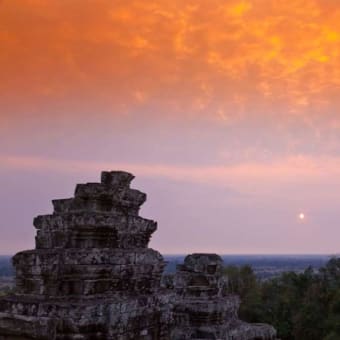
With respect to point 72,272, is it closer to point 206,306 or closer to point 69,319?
point 69,319

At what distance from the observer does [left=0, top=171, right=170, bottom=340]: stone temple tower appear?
6.23m

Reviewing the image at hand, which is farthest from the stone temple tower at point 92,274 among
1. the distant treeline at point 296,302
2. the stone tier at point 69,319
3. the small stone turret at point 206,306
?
the distant treeline at point 296,302

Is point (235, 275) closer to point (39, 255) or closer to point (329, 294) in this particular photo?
point (329, 294)

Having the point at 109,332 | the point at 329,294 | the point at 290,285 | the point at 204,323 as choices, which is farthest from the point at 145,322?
the point at 290,285

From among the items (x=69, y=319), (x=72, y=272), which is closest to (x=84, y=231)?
(x=72, y=272)

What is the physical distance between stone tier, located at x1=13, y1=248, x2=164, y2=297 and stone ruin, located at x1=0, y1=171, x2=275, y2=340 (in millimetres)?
12

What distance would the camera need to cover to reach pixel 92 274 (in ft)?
21.7

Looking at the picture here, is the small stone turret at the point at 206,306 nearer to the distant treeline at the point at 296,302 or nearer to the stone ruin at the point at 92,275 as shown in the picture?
the stone ruin at the point at 92,275

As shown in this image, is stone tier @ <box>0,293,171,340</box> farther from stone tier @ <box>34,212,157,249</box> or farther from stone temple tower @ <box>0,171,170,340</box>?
stone tier @ <box>34,212,157,249</box>

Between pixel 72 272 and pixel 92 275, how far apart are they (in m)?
0.26

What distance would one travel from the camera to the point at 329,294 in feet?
107

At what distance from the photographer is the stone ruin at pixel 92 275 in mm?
6230

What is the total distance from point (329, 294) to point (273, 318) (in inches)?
154

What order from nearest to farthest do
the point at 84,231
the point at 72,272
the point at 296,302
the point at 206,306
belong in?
the point at 72,272
the point at 84,231
the point at 206,306
the point at 296,302
